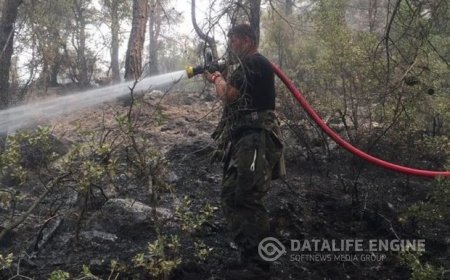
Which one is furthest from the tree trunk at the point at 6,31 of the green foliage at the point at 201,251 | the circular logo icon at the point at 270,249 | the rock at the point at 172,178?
the circular logo icon at the point at 270,249

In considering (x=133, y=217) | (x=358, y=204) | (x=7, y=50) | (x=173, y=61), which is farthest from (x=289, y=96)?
(x=173, y=61)

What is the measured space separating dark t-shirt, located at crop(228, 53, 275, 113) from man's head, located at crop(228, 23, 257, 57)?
3.6 inches

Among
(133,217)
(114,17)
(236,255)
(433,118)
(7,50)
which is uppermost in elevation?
(114,17)

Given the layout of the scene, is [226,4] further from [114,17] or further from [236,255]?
[114,17]

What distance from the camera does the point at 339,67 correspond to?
592cm

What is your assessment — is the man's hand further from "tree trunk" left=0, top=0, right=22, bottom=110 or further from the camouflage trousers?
"tree trunk" left=0, top=0, right=22, bottom=110

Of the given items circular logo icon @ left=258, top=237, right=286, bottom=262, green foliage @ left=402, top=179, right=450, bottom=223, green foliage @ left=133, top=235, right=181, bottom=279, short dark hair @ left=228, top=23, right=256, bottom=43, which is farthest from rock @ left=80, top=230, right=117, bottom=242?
green foliage @ left=402, top=179, right=450, bottom=223

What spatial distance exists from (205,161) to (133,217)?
70.3 inches

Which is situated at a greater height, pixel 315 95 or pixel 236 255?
pixel 315 95

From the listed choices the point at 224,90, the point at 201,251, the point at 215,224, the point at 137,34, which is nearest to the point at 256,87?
the point at 224,90

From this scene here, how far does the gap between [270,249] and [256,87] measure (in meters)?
1.41

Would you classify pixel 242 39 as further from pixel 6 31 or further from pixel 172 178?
pixel 6 31

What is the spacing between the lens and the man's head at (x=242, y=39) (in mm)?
3406

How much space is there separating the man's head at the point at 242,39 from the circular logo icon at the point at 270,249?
62.7 inches
